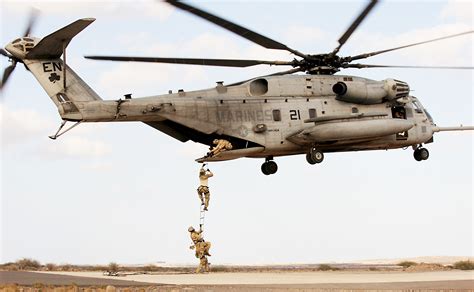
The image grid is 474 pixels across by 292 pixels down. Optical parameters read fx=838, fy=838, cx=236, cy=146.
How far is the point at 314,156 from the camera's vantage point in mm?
31359

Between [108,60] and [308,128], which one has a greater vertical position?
[108,60]

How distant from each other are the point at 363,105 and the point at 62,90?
1154cm

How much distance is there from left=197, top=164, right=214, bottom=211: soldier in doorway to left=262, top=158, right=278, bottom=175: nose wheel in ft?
13.5

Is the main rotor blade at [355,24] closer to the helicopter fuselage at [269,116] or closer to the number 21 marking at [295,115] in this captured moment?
the helicopter fuselage at [269,116]

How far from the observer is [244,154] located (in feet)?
99.2

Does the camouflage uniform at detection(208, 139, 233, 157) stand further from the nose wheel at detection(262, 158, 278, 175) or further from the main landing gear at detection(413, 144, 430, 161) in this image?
the main landing gear at detection(413, 144, 430, 161)

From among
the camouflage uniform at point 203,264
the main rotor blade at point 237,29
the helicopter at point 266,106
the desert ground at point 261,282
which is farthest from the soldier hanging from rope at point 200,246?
the main rotor blade at point 237,29

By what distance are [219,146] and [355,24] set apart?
638cm

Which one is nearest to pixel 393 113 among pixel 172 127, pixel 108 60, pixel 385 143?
pixel 385 143

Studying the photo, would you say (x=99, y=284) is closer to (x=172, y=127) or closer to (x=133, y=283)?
(x=133, y=283)

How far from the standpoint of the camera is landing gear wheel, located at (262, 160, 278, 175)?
32.3 metres

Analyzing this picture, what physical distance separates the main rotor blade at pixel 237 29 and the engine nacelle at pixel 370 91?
2.07 meters

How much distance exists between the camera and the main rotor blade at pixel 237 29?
25.0 metres

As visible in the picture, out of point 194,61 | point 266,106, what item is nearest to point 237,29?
point 194,61
